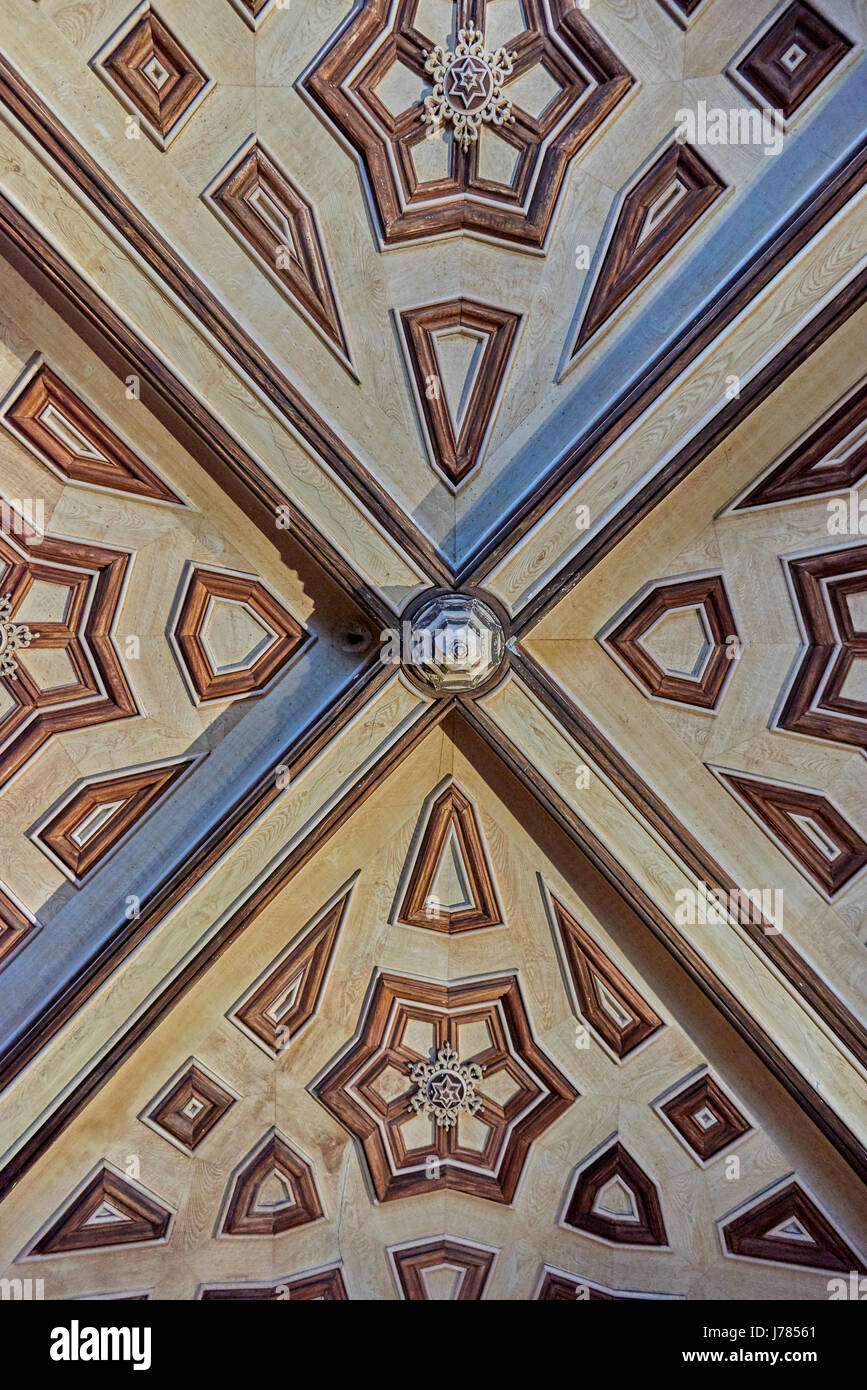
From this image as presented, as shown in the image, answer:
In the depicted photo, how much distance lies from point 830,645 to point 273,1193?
17.0ft

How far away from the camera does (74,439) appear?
585 cm

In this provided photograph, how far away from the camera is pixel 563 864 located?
6.31 m

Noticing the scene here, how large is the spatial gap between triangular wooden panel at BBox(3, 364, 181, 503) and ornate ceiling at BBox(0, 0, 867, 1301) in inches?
1.2

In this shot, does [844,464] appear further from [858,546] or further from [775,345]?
[775,345]

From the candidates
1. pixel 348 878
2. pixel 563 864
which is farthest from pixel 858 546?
pixel 348 878

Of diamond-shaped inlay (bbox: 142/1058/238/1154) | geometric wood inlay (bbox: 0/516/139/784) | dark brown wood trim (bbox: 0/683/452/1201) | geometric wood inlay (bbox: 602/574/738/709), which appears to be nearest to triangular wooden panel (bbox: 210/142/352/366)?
geometric wood inlay (bbox: 0/516/139/784)

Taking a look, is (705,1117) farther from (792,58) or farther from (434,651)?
(792,58)

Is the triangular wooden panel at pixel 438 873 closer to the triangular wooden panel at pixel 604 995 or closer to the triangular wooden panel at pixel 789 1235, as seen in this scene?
the triangular wooden panel at pixel 604 995

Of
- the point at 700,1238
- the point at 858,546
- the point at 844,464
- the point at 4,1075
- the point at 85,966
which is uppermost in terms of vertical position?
the point at 844,464

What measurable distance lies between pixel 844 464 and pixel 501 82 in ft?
10.2

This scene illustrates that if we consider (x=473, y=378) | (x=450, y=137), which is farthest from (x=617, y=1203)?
(x=450, y=137)

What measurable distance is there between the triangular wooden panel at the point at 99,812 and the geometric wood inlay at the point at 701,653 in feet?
9.91

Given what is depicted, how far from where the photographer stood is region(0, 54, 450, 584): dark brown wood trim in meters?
5.11

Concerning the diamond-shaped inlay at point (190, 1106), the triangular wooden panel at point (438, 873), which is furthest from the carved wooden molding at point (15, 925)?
the triangular wooden panel at point (438, 873)
